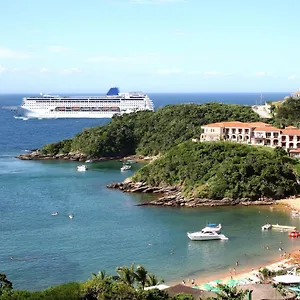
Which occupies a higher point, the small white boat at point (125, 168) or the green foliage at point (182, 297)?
the small white boat at point (125, 168)

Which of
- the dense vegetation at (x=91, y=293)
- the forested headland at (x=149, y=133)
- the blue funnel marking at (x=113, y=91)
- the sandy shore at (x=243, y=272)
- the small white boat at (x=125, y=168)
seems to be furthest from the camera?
the blue funnel marking at (x=113, y=91)

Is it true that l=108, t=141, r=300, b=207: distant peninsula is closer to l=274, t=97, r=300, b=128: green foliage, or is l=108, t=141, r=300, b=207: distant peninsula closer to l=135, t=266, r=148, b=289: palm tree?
l=274, t=97, r=300, b=128: green foliage

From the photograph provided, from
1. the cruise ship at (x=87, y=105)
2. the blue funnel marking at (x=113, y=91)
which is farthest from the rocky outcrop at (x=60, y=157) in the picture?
the blue funnel marking at (x=113, y=91)

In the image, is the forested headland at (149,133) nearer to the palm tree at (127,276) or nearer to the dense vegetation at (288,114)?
the dense vegetation at (288,114)

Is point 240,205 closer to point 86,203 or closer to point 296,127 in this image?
point 86,203

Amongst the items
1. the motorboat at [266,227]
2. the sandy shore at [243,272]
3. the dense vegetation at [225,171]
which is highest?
the dense vegetation at [225,171]

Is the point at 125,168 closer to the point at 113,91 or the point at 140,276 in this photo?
the point at 140,276
